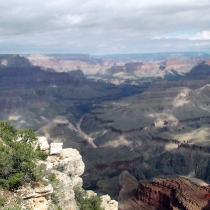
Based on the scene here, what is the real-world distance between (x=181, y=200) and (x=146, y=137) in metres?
91.5

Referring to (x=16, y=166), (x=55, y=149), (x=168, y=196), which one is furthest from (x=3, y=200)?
(x=168, y=196)

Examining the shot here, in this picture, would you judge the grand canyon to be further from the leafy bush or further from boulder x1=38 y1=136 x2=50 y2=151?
the leafy bush

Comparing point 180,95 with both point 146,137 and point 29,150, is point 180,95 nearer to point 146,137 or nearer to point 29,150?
point 146,137

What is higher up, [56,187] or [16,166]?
[16,166]

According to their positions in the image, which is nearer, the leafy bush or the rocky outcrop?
the leafy bush

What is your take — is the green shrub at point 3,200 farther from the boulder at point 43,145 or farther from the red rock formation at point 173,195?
the red rock formation at point 173,195

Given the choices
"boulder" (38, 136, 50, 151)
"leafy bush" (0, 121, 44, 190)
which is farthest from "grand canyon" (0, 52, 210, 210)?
"leafy bush" (0, 121, 44, 190)

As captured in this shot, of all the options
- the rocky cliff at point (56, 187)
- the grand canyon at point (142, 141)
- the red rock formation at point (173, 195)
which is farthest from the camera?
the grand canyon at point (142, 141)

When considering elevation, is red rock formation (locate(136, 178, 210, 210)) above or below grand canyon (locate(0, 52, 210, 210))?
above

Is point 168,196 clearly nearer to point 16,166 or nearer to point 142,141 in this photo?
point 16,166

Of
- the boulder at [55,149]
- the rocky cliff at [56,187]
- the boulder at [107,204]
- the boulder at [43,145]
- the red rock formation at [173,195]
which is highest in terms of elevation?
the boulder at [43,145]

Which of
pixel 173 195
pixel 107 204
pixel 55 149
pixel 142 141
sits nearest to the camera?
pixel 55 149

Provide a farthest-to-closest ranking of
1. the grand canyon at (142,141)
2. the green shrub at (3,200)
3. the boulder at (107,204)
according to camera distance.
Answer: the grand canyon at (142,141), the boulder at (107,204), the green shrub at (3,200)

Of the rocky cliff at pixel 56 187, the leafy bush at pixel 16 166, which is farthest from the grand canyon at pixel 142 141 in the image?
the leafy bush at pixel 16 166
